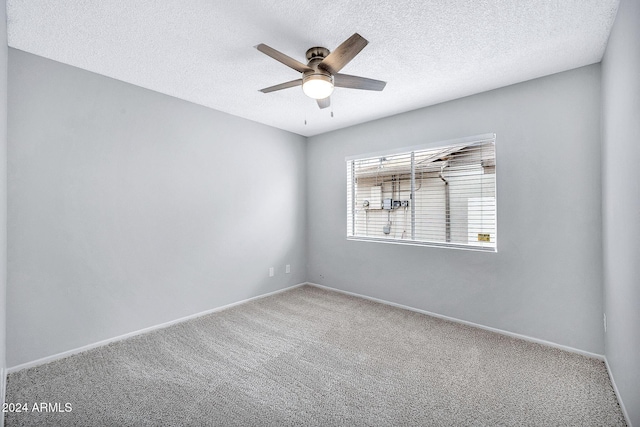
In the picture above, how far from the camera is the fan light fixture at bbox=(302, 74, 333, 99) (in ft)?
6.56

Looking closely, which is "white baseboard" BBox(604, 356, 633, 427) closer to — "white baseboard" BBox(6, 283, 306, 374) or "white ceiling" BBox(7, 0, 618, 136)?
"white ceiling" BBox(7, 0, 618, 136)

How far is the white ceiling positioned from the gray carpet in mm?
2499

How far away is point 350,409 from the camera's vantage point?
1.75m

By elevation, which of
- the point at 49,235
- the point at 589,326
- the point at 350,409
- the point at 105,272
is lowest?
the point at 350,409

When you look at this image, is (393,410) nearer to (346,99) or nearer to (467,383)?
(467,383)

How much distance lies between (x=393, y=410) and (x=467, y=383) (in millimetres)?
670


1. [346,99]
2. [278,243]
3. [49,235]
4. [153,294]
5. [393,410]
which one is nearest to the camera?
[393,410]

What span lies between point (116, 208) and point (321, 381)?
2.42 m

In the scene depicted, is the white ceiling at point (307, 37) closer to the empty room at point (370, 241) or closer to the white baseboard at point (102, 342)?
the empty room at point (370, 241)

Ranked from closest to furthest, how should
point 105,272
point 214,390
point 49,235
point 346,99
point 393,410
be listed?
point 393,410
point 214,390
point 49,235
point 105,272
point 346,99

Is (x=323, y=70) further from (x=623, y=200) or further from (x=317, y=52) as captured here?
(x=623, y=200)

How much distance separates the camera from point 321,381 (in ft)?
6.70

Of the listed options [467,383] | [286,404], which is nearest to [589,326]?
[467,383]

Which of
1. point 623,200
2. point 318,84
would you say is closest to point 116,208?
point 318,84
